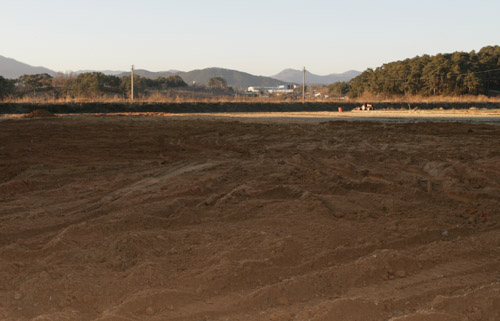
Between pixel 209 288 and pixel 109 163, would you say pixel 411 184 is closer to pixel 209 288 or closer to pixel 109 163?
pixel 209 288

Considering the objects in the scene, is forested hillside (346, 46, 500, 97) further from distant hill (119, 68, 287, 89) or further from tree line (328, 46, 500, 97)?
distant hill (119, 68, 287, 89)

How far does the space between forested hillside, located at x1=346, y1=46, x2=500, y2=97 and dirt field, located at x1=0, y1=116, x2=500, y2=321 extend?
50574 millimetres

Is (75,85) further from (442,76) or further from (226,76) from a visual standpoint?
(226,76)

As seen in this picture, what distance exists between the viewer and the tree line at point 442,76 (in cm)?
5303

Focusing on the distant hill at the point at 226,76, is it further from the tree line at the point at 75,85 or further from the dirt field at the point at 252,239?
the dirt field at the point at 252,239

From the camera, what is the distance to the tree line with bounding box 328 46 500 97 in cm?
5303

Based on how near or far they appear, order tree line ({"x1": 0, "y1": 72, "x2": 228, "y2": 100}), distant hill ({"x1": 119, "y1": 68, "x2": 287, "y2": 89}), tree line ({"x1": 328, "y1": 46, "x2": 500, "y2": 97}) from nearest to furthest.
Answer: tree line ({"x1": 328, "y1": 46, "x2": 500, "y2": 97}) → tree line ({"x1": 0, "y1": 72, "x2": 228, "y2": 100}) → distant hill ({"x1": 119, "y1": 68, "x2": 287, "y2": 89})

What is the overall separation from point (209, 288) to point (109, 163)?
190 inches

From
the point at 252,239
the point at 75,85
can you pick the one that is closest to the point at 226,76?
the point at 75,85

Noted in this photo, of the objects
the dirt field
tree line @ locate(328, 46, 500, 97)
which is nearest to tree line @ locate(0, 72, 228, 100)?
tree line @ locate(328, 46, 500, 97)

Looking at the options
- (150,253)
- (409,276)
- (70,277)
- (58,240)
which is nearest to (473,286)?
(409,276)

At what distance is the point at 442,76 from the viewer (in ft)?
176

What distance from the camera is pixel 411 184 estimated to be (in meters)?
5.39

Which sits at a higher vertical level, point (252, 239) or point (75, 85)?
point (75, 85)
